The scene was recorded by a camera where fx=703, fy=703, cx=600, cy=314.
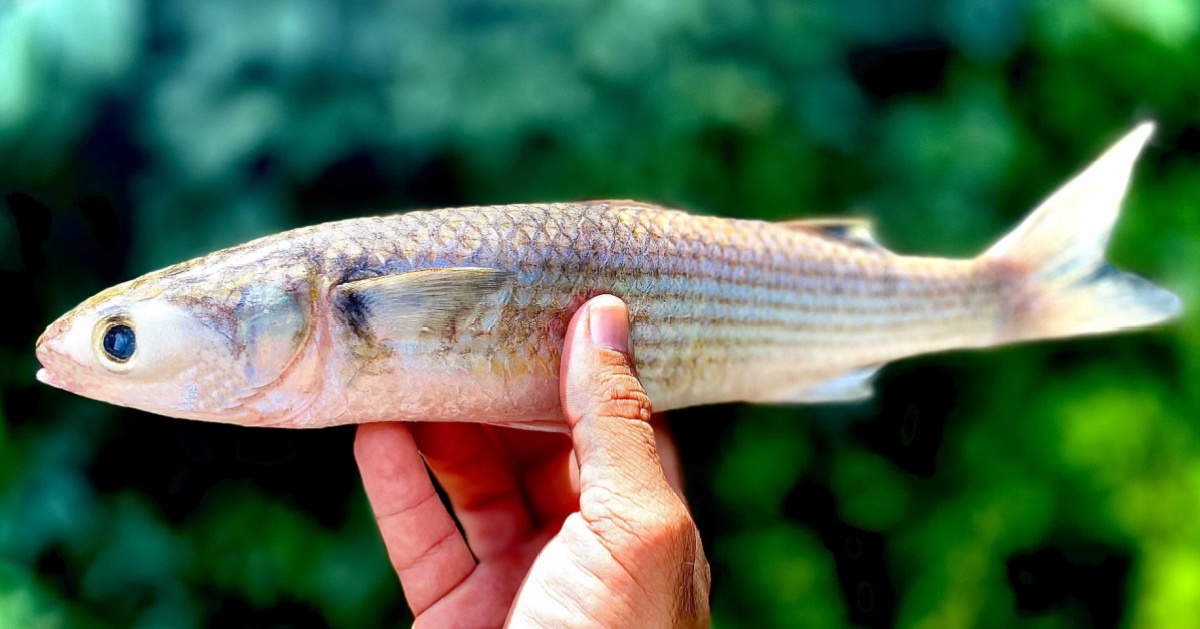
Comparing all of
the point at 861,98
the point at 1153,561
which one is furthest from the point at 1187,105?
the point at 1153,561

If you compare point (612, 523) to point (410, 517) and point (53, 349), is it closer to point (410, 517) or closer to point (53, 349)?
point (410, 517)

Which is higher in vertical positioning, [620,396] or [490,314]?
[490,314]

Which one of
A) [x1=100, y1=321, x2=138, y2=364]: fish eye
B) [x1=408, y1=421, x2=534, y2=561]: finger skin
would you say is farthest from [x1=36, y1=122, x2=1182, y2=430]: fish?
[x1=408, y1=421, x2=534, y2=561]: finger skin

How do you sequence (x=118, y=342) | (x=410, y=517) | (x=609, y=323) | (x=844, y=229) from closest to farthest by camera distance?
(x=118, y=342) → (x=609, y=323) → (x=410, y=517) → (x=844, y=229)

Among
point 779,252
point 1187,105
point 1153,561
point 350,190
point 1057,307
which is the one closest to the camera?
point 779,252

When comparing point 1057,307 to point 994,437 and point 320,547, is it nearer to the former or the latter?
point 994,437

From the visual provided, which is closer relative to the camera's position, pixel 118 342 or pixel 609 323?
pixel 118 342

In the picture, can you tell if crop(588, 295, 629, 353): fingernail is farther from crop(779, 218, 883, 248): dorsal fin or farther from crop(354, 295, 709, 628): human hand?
crop(779, 218, 883, 248): dorsal fin

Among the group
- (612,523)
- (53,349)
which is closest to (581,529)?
(612,523)
